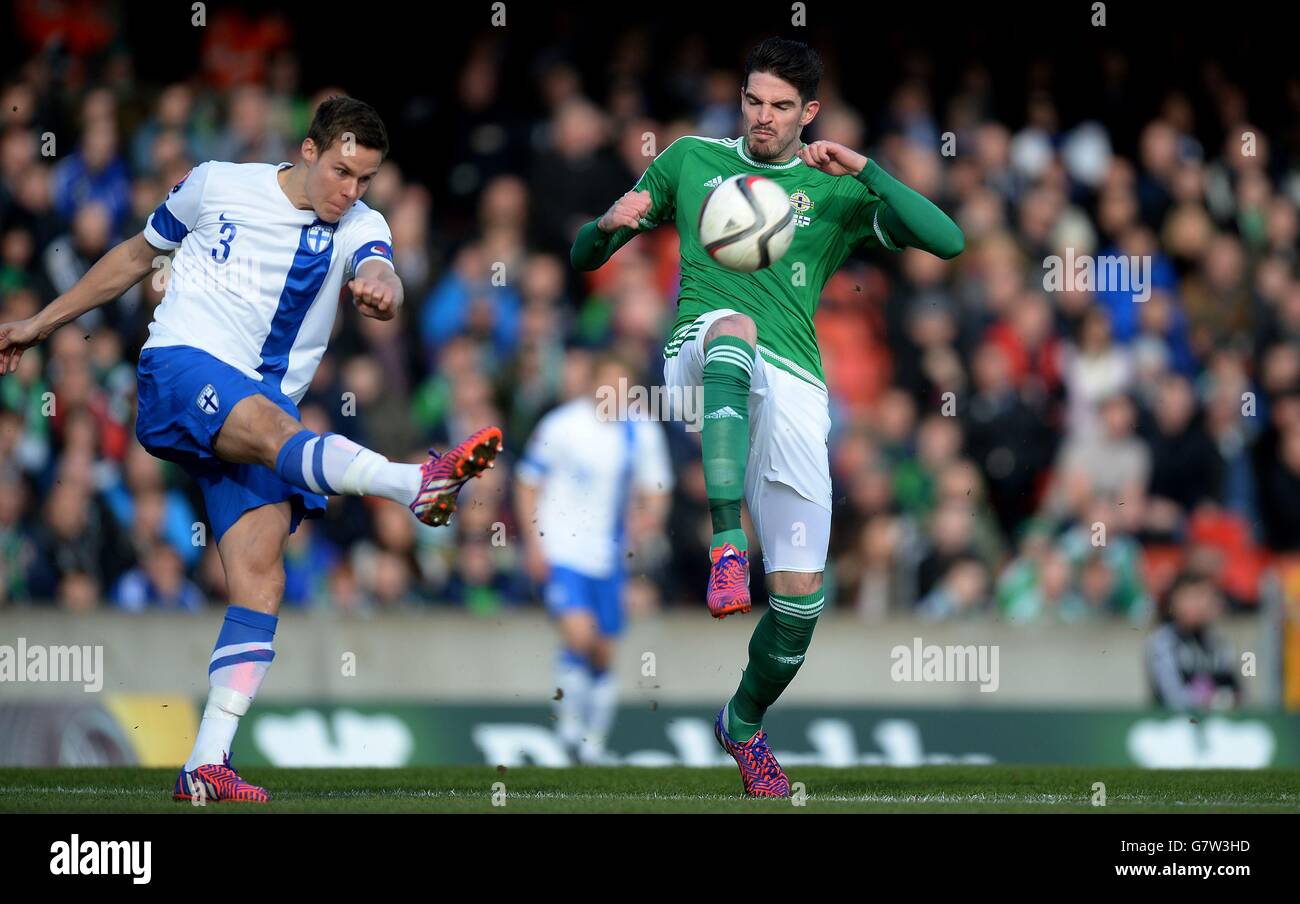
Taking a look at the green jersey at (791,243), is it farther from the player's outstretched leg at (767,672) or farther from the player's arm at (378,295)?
the player's arm at (378,295)

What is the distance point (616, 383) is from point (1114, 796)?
484cm

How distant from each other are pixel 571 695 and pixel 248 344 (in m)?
4.33

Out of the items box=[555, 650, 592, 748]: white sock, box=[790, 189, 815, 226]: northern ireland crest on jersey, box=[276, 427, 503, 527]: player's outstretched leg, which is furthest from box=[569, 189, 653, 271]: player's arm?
box=[555, 650, 592, 748]: white sock

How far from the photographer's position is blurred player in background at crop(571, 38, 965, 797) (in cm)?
673

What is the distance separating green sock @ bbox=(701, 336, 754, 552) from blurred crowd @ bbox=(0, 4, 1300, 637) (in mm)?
4521

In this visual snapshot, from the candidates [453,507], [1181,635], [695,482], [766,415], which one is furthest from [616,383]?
[453,507]

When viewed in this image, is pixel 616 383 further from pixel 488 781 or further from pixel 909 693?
pixel 488 781

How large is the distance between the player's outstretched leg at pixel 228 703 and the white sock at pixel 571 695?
3932 mm

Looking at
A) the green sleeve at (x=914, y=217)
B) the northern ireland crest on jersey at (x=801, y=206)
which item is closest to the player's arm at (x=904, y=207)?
the green sleeve at (x=914, y=217)

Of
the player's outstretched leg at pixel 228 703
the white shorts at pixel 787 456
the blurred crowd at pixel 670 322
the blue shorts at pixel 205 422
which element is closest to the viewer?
the player's outstretched leg at pixel 228 703

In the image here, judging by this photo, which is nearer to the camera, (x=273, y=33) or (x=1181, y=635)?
(x=1181, y=635)

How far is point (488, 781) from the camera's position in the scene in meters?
7.69

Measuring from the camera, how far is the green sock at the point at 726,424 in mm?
6516

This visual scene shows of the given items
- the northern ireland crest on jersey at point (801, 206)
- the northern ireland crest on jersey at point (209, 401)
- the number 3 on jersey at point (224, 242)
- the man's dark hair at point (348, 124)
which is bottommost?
the northern ireland crest on jersey at point (209, 401)
